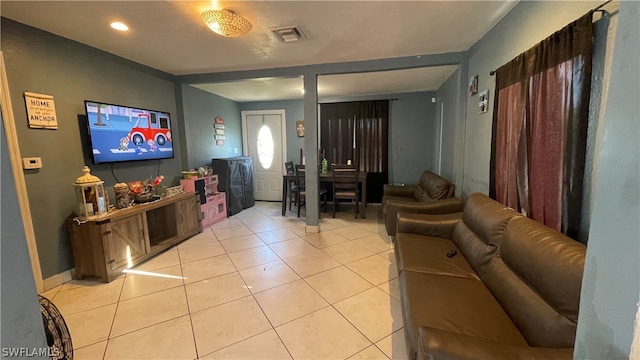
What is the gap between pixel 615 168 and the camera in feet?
1.83

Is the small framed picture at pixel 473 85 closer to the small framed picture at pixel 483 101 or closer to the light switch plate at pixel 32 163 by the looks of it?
the small framed picture at pixel 483 101

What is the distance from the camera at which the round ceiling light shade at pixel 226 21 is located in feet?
6.05

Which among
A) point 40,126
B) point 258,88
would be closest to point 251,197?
point 258,88

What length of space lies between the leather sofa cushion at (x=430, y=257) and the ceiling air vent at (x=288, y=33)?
218cm

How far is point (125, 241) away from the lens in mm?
2592

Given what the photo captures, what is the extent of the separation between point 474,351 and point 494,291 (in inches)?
30.6

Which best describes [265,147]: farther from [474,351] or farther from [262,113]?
[474,351]

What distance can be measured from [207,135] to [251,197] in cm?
156

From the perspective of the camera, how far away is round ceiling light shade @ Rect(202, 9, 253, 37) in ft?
6.05

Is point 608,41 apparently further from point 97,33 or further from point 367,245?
point 97,33

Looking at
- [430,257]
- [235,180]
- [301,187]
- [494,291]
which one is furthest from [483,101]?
[235,180]

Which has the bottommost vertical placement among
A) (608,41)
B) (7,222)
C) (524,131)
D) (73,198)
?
(73,198)

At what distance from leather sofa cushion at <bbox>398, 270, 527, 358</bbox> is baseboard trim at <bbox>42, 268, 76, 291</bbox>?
313 centimetres

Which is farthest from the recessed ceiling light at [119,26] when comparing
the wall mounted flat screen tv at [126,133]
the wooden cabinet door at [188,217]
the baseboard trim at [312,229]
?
the baseboard trim at [312,229]
